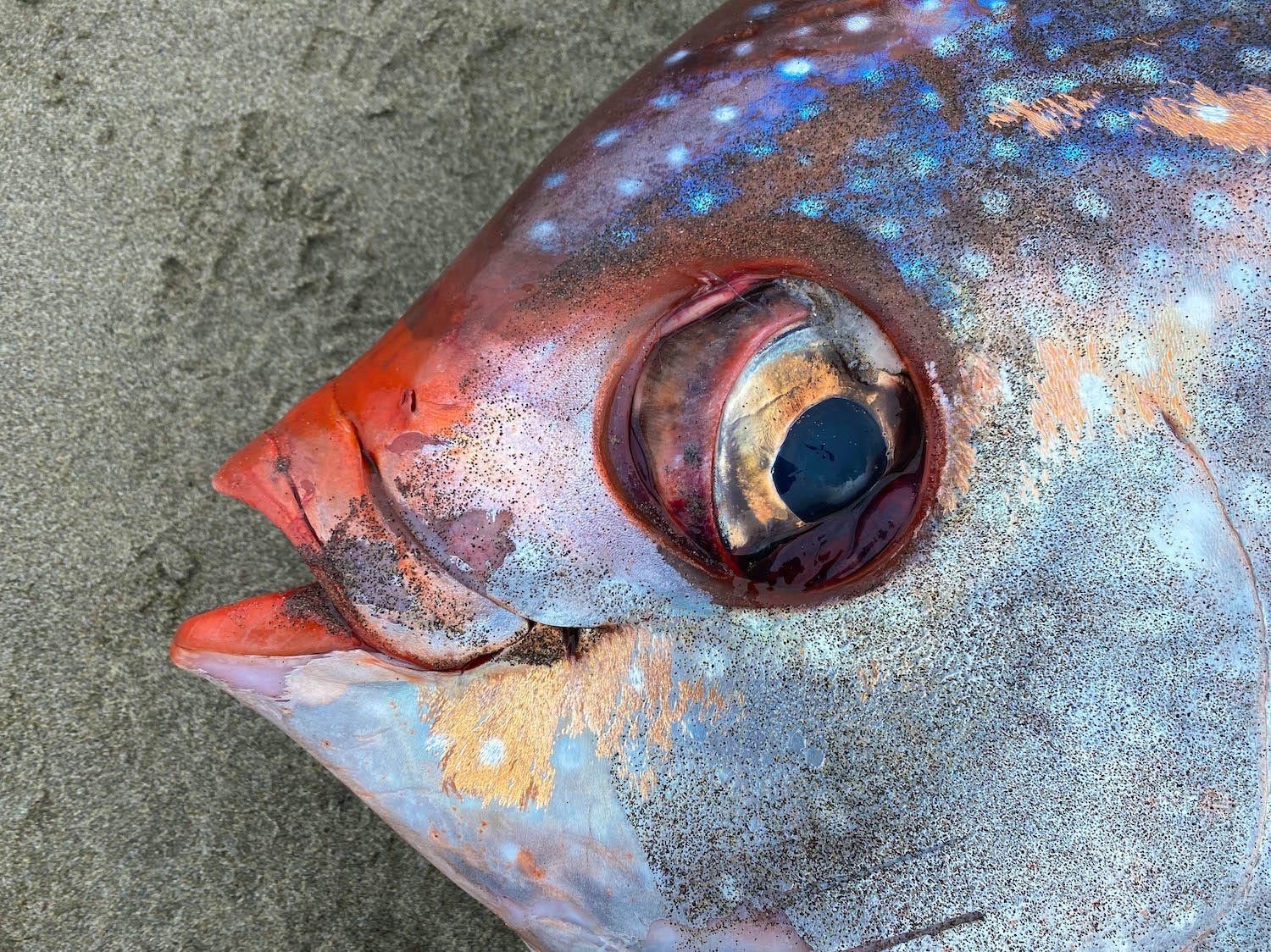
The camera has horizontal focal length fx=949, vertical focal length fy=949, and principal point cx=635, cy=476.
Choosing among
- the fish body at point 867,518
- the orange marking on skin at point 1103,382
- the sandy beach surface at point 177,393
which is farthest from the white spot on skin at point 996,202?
the sandy beach surface at point 177,393

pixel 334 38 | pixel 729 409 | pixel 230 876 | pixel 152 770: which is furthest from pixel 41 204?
pixel 729 409

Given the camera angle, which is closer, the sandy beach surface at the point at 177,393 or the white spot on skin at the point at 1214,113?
the white spot on skin at the point at 1214,113

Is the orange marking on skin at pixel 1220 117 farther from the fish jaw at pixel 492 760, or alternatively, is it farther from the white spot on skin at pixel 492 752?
the white spot on skin at pixel 492 752

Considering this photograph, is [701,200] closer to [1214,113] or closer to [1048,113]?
[1048,113]

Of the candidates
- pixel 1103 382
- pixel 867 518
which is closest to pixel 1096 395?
pixel 1103 382

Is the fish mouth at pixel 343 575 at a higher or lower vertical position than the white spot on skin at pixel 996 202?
lower

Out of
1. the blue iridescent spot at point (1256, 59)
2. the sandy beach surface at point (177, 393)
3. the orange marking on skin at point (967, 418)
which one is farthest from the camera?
the sandy beach surface at point (177, 393)

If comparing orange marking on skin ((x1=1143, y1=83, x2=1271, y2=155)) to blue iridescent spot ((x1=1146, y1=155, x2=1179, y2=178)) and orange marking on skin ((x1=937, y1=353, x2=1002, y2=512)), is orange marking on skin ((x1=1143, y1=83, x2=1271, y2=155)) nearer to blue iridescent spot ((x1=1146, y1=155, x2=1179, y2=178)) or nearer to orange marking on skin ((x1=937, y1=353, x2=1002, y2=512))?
blue iridescent spot ((x1=1146, y1=155, x2=1179, y2=178))
